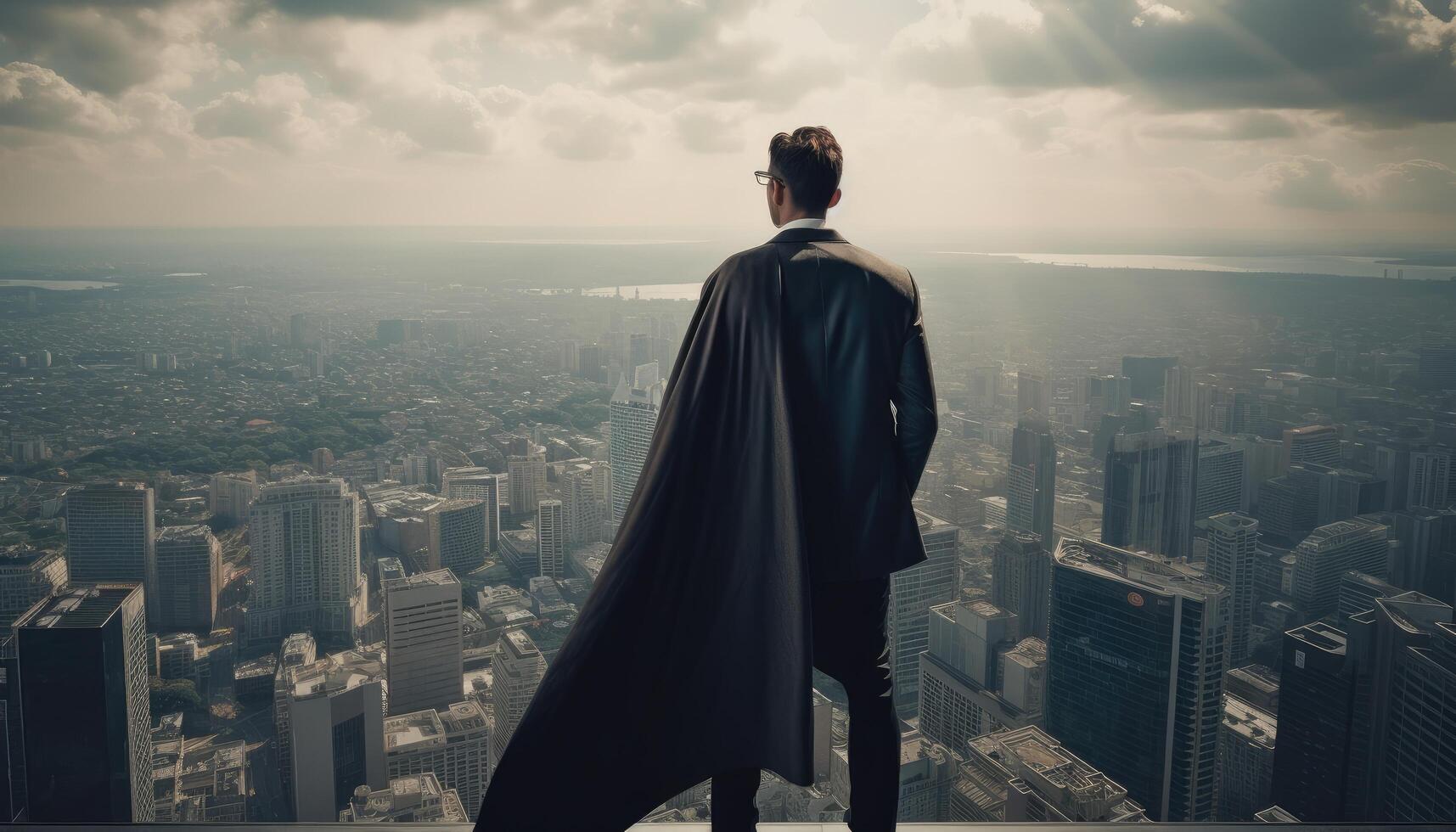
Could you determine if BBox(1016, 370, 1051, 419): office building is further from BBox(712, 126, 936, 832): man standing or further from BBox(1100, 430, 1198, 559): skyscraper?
BBox(712, 126, 936, 832): man standing

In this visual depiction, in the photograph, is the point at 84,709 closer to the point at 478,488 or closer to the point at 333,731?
the point at 333,731

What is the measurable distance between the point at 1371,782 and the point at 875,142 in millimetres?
3211

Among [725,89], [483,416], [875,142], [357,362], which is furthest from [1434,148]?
[357,362]

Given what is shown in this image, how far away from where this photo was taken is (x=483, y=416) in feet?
14.2

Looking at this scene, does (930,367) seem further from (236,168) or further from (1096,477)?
(236,168)

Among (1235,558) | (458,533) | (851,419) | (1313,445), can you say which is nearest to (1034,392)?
(1235,558)

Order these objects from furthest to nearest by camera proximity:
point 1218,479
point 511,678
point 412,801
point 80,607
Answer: point 1218,479 → point 80,607 → point 511,678 → point 412,801

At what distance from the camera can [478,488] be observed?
13.4 ft

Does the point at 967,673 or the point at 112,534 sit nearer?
the point at 967,673

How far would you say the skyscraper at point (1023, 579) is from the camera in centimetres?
397

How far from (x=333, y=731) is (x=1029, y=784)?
254 cm

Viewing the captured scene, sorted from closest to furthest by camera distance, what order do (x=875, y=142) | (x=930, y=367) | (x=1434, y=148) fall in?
(x=930, y=367) → (x=875, y=142) → (x=1434, y=148)

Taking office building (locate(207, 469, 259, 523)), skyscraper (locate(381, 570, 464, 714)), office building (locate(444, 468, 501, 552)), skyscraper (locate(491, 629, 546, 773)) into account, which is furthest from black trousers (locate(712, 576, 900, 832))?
office building (locate(207, 469, 259, 523))

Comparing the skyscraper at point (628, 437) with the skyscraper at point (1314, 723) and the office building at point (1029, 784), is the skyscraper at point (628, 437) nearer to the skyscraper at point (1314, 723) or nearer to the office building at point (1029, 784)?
the office building at point (1029, 784)
